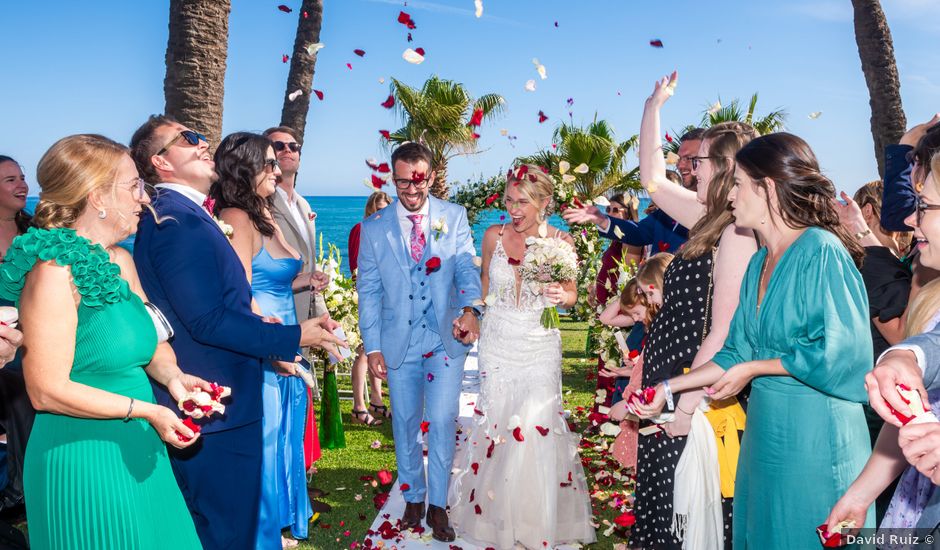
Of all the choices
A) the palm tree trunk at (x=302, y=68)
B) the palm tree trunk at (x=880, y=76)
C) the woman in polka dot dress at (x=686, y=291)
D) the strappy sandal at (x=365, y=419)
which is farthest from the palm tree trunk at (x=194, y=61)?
the palm tree trunk at (x=880, y=76)

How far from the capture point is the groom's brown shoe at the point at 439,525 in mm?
5371

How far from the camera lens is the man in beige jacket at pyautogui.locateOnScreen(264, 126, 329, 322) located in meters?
5.68

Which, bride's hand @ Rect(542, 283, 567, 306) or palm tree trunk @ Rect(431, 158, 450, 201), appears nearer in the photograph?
bride's hand @ Rect(542, 283, 567, 306)

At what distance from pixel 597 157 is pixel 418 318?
67.1 feet

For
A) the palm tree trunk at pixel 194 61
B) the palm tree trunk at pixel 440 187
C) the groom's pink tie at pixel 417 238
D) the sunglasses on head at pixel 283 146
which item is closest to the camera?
the groom's pink tie at pixel 417 238

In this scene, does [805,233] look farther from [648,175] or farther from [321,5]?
[321,5]

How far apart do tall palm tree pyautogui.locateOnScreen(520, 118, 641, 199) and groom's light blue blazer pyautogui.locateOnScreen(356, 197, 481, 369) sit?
19.4 metres

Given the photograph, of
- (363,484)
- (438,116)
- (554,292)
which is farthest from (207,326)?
(438,116)

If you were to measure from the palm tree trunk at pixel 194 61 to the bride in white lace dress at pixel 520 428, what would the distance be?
3.96 metres

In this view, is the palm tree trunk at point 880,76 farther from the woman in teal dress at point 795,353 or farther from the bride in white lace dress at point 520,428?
the woman in teal dress at point 795,353

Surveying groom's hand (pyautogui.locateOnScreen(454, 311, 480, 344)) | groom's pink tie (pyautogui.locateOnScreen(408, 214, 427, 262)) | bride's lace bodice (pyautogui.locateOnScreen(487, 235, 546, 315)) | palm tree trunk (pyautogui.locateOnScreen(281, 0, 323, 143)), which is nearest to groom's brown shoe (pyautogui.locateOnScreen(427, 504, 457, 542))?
groom's hand (pyautogui.locateOnScreen(454, 311, 480, 344))

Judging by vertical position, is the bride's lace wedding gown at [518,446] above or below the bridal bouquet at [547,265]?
below

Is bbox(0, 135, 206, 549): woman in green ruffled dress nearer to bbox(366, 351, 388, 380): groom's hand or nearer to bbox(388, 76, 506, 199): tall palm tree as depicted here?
bbox(366, 351, 388, 380): groom's hand

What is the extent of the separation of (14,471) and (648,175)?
4469 millimetres
